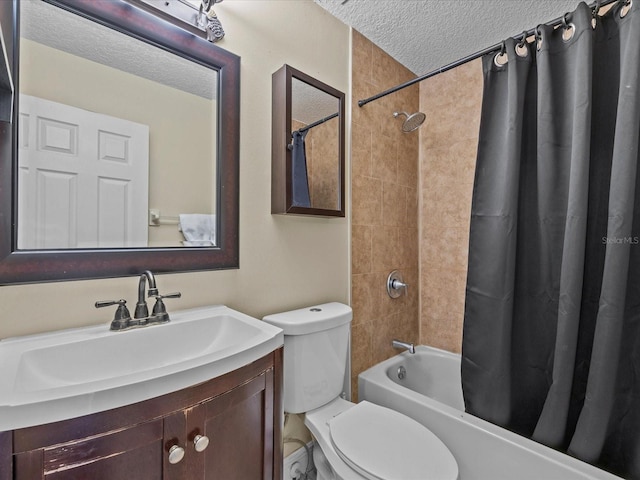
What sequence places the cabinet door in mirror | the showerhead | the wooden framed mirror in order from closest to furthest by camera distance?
the wooden framed mirror, the cabinet door in mirror, the showerhead

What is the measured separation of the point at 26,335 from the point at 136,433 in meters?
0.50

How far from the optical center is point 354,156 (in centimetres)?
171

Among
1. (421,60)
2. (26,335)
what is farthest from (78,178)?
(421,60)

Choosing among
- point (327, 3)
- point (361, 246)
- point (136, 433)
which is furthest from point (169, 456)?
point (327, 3)

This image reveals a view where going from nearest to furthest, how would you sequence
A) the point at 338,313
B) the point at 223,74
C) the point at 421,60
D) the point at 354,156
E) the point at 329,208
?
the point at 223,74 < the point at 338,313 < the point at 329,208 < the point at 354,156 < the point at 421,60

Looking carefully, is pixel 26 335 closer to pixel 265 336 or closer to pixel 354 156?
pixel 265 336

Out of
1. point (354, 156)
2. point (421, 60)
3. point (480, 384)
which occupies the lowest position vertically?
point (480, 384)

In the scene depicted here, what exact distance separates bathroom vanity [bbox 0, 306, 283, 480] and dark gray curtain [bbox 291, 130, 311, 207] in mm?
596

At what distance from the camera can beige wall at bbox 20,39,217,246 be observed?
88cm

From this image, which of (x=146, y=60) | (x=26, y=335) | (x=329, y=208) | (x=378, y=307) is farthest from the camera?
(x=378, y=307)

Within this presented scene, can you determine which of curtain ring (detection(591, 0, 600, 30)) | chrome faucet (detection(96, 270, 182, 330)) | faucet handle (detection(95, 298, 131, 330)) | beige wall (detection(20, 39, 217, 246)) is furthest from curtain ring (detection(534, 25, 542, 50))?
faucet handle (detection(95, 298, 131, 330))

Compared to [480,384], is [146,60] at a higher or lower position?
higher

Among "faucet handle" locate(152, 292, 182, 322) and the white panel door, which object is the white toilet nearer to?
"faucet handle" locate(152, 292, 182, 322)

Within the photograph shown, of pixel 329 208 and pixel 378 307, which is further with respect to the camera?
pixel 378 307
